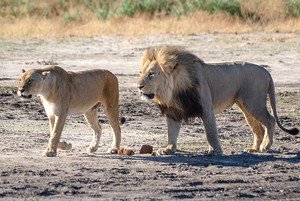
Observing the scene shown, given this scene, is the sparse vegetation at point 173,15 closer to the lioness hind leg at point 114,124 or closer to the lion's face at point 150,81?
the lioness hind leg at point 114,124

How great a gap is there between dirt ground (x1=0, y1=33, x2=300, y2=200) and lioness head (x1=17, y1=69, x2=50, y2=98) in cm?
59

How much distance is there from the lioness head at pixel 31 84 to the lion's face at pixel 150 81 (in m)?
0.90

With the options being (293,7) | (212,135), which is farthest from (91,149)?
(293,7)

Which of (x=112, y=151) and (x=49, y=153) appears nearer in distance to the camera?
(x=49, y=153)

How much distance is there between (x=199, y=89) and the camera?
10.8 meters

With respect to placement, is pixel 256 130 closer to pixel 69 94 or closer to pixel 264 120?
pixel 264 120

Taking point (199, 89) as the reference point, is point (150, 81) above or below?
above

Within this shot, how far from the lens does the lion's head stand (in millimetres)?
10656

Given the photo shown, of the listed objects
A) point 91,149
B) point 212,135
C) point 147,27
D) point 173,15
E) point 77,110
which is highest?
point 77,110

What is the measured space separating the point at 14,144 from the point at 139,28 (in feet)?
38.9

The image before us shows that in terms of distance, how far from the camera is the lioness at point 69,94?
1045 centimetres

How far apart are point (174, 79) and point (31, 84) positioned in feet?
4.47

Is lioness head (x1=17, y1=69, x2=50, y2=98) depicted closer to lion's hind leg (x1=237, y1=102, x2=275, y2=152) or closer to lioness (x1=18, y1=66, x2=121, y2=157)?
lioness (x1=18, y1=66, x2=121, y2=157)

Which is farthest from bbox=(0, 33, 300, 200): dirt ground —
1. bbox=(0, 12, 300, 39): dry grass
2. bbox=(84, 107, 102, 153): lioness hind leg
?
bbox=(0, 12, 300, 39): dry grass
